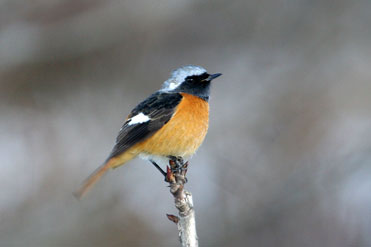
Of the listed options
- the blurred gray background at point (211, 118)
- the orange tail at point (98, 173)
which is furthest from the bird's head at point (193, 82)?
the blurred gray background at point (211, 118)

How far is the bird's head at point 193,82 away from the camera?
15.8ft

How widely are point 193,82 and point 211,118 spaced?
3802 mm

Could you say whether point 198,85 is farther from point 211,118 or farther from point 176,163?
point 211,118

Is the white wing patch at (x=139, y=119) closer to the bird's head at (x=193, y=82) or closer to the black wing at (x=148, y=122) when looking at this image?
the black wing at (x=148, y=122)

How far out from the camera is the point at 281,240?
22.8 feet

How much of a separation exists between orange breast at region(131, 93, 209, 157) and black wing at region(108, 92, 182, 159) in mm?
49

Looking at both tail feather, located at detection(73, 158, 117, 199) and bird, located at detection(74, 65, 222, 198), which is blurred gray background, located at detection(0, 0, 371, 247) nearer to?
bird, located at detection(74, 65, 222, 198)

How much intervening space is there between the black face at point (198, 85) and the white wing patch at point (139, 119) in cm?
62

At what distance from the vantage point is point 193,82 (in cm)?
485

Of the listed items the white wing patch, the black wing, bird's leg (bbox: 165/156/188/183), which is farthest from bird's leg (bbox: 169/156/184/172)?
the white wing patch

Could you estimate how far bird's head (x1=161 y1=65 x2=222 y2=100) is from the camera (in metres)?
4.81

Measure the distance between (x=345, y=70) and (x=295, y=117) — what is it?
6.04 ft

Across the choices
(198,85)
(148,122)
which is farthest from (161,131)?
(198,85)

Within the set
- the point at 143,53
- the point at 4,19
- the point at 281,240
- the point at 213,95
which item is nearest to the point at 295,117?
the point at 213,95
